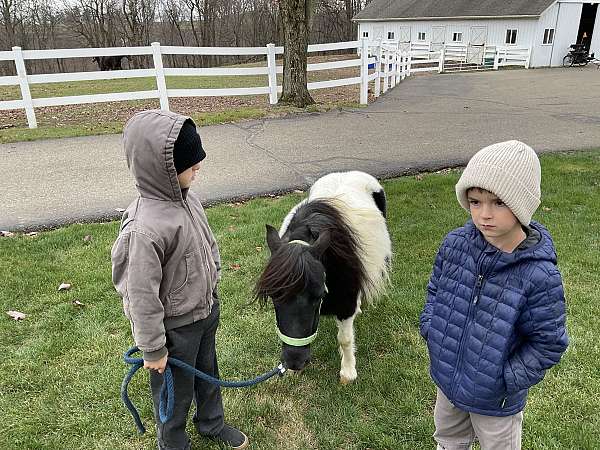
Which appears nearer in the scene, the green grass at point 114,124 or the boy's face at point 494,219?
the boy's face at point 494,219

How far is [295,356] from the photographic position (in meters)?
2.32

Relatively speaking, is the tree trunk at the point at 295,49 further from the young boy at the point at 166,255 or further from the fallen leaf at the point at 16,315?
the young boy at the point at 166,255

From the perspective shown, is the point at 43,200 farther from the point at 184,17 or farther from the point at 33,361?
the point at 184,17

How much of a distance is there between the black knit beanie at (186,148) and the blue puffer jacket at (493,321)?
1188mm

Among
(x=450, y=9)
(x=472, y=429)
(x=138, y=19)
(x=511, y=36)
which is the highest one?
(x=450, y=9)

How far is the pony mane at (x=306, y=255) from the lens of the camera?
2.25m

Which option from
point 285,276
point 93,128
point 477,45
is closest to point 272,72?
point 93,128

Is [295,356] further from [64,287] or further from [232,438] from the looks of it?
[64,287]

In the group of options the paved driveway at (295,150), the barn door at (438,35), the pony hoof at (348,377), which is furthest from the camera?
the barn door at (438,35)

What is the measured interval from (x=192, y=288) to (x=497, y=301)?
1319 mm

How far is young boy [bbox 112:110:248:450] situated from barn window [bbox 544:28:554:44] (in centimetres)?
3293

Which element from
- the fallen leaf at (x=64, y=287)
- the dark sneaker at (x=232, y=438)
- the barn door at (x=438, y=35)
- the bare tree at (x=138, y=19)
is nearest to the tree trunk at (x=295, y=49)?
the fallen leaf at (x=64, y=287)

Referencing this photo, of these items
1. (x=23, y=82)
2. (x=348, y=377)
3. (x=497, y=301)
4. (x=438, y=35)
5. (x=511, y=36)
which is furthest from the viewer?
(x=438, y=35)

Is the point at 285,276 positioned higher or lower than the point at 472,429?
higher
